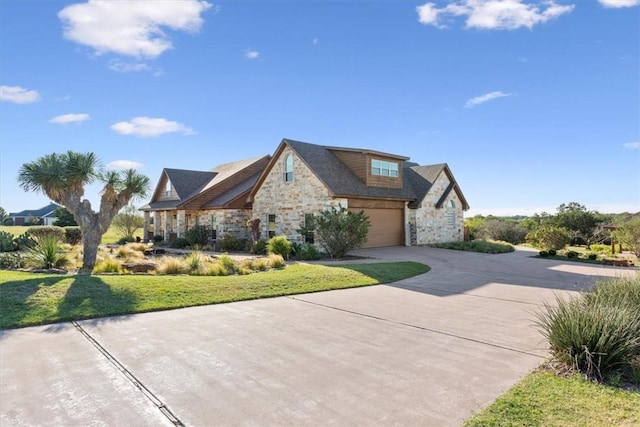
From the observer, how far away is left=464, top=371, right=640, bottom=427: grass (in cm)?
358

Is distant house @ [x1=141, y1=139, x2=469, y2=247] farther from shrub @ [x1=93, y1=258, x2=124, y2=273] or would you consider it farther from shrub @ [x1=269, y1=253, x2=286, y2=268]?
shrub @ [x1=93, y1=258, x2=124, y2=273]

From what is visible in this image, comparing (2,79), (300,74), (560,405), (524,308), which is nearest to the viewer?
(560,405)

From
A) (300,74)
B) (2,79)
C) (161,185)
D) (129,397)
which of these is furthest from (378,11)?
(161,185)

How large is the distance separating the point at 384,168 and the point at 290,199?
21.5 feet

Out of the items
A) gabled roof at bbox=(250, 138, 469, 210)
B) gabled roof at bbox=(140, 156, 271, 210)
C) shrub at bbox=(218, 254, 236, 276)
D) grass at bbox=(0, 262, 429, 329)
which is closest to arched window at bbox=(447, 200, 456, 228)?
gabled roof at bbox=(250, 138, 469, 210)

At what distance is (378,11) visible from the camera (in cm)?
1378

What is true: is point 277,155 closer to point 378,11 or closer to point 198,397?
point 378,11

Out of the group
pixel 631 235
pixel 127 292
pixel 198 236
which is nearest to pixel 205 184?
pixel 198 236

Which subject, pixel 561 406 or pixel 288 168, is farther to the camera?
pixel 288 168

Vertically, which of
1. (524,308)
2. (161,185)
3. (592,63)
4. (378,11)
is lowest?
(524,308)

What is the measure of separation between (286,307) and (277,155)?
16.6 metres

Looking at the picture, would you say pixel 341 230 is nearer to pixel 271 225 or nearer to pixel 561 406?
pixel 271 225

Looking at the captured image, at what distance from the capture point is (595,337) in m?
4.86

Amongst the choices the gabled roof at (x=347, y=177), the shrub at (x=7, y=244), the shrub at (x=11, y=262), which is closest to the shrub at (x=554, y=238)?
the gabled roof at (x=347, y=177)
